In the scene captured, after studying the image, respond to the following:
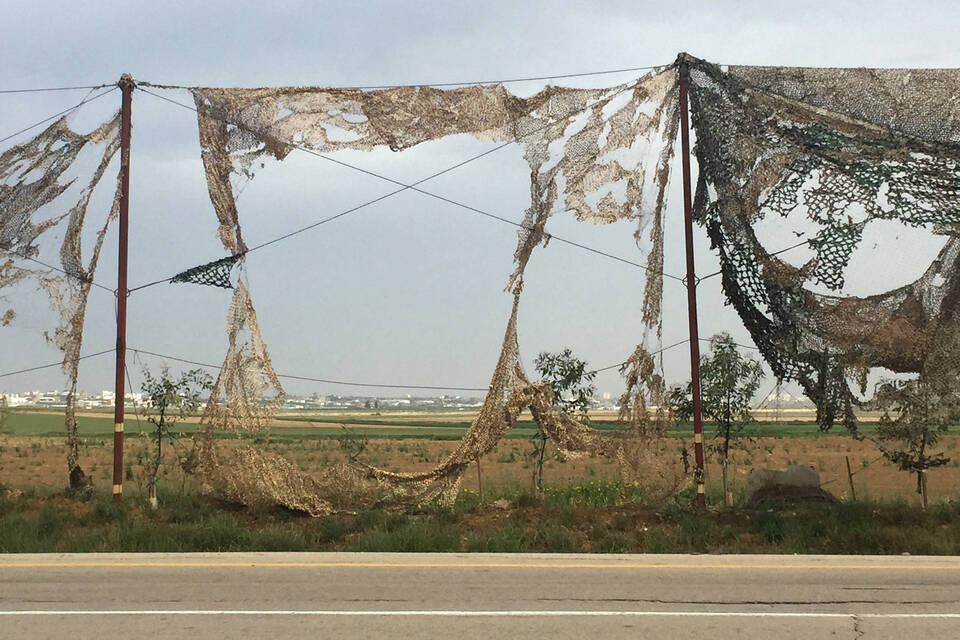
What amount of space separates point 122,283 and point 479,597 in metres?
9.40

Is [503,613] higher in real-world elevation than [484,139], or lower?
lower

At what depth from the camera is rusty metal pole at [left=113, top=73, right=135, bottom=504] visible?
14.6 metres

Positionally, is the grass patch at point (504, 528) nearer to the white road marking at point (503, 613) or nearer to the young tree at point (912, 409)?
the young tree at point (912, 409)

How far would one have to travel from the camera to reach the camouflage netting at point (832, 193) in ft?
43.9

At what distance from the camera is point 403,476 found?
14.5 m

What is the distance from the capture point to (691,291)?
14273 mm

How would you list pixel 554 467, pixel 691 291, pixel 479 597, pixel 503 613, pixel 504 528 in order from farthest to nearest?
1. pixel 554 467
2. pixel 691 291
3. pixel 504 528
4. pixel 479 597
5. pixel 503 613

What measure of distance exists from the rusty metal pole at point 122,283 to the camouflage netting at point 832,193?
9.22 m

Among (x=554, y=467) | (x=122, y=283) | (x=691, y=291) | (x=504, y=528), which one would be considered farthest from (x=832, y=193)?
(x=554, y=467)

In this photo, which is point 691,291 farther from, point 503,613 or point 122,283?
point 122,283

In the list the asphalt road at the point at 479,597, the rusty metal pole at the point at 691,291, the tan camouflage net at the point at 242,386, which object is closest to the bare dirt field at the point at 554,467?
the tan camouflage net at the point at 242,386

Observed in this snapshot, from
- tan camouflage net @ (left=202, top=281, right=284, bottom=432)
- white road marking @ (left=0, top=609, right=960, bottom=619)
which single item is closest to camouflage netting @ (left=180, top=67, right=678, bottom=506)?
tan camouflage net @ (left=202, top=281, right=284, bottom=432)

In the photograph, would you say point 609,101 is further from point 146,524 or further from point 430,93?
point 146,524

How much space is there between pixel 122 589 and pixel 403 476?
5979 mm
